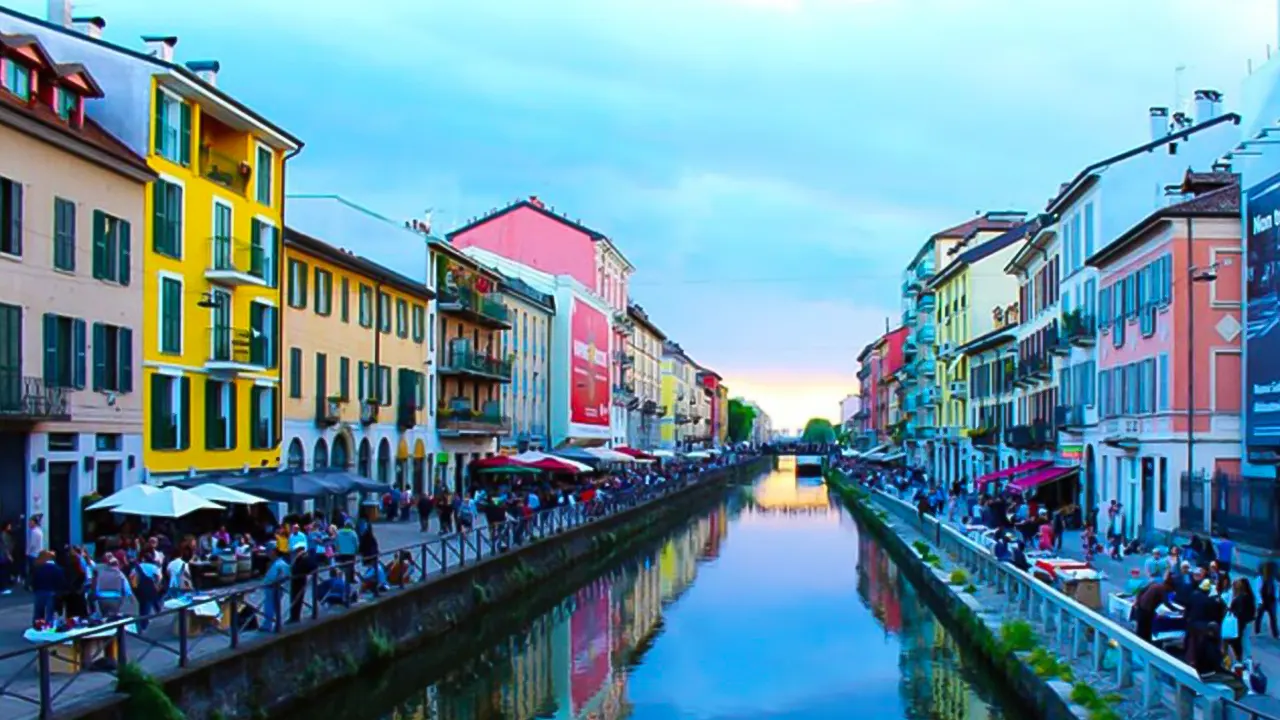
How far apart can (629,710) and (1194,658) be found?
364 inches

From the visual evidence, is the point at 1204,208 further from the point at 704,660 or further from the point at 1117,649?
the point at 1117,649

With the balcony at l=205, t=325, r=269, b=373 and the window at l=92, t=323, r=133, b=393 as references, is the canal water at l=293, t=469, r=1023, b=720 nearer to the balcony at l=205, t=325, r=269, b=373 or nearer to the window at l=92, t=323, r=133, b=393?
the window at l=92, t=323, r=133, b=393

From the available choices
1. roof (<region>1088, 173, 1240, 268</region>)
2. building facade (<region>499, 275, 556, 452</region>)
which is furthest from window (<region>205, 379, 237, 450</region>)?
building facade (<region>499, 275, 556, 452</region>)

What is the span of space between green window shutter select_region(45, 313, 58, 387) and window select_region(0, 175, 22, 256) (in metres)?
1.57

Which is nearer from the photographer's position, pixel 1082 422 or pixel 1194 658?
pixel 1194 658

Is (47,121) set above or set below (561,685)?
above

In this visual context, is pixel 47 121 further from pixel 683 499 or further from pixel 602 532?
pixel 683 499

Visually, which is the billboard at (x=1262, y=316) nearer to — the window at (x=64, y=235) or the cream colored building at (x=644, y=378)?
the window at (x=64, y=235)

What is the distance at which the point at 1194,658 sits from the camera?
50.2 feet

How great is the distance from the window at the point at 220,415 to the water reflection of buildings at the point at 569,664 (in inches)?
361

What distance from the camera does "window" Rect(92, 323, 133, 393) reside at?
27.5m

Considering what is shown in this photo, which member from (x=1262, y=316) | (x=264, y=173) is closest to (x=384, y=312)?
(x=264, y=173)

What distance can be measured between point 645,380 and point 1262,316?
84.0 metres

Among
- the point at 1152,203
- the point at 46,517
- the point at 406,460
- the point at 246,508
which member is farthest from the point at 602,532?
the point at 46,517
